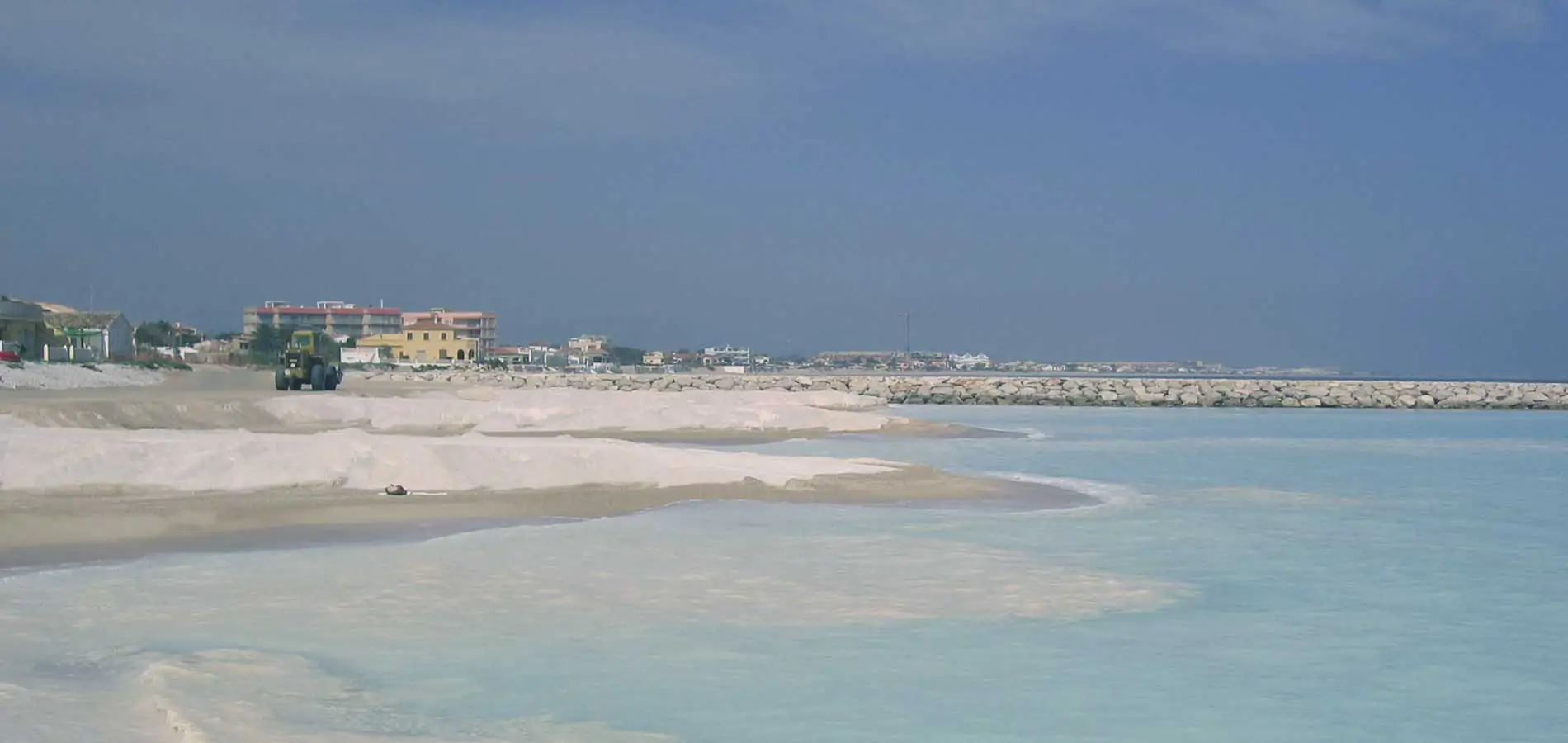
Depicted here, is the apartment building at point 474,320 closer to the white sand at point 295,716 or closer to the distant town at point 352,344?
the distant town at point 352,344

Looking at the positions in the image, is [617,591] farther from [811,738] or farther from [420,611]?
[811,738]

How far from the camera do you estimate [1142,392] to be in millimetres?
55438

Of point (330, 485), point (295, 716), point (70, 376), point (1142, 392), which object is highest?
point (70, 376)

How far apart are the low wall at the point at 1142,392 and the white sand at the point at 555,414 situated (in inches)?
796

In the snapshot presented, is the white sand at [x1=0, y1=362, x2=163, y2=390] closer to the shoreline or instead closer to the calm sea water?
the shoreline

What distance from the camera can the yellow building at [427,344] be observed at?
332 ft

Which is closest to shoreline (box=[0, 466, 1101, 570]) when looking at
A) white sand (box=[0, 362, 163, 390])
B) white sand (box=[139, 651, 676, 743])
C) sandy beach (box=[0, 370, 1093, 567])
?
sandy beach (box=[0, 370, 1093, 567])

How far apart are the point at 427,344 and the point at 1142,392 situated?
61.3 meters

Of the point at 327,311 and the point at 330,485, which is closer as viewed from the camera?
the point at 330,485

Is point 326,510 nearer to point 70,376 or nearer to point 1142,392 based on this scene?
point 70,376

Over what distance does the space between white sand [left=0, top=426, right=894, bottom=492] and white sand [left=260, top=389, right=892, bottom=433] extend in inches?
404

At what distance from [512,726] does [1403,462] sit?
20032 mm

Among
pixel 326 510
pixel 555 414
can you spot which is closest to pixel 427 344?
pixel 555 414

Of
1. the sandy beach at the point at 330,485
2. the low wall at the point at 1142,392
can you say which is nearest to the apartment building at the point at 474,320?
the low wall at the point at 1142,392
